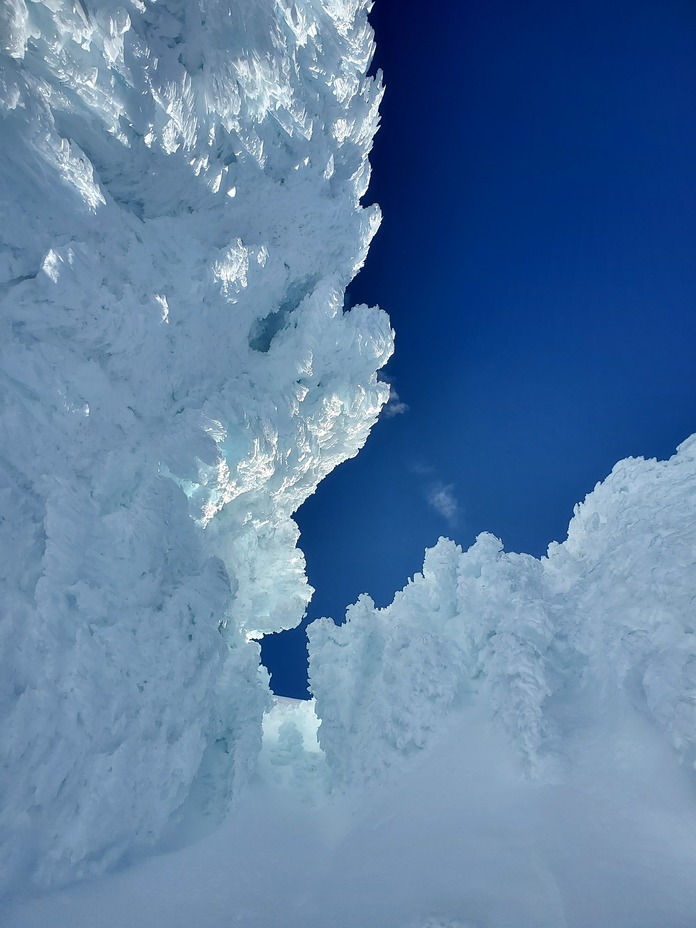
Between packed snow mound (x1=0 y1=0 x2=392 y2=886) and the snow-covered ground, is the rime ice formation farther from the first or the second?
packed snow mound (x1=0 y1=0 x2=392 y2=886)

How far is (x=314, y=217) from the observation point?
18906 mm

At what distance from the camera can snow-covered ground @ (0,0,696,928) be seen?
1201 centimetres

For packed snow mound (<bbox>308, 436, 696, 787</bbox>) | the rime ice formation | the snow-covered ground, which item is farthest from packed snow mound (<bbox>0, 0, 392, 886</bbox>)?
packed snow mound (<bbox>308, 436, 696, 787</bbox>)

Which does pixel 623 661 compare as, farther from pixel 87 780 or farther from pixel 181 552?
pixel 87 780

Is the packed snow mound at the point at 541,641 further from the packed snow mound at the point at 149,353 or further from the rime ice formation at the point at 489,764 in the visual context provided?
the packed snow mound at the point at 149,353

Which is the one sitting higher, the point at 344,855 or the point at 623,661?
the point at 623,661

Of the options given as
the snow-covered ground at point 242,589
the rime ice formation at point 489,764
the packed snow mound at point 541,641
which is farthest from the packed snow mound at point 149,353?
the packed snow mound at point 541,641

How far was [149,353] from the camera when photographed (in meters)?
15.0

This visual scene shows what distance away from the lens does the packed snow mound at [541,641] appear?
15.5 meters

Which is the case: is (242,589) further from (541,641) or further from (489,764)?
(541,641)

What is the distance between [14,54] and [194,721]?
1525 cm

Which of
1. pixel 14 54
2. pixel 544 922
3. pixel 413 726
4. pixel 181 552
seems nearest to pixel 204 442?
pixel 181 552

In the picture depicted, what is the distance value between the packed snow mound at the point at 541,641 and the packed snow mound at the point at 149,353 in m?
3.76

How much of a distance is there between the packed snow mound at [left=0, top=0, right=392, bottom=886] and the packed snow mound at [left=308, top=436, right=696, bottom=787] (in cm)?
376
